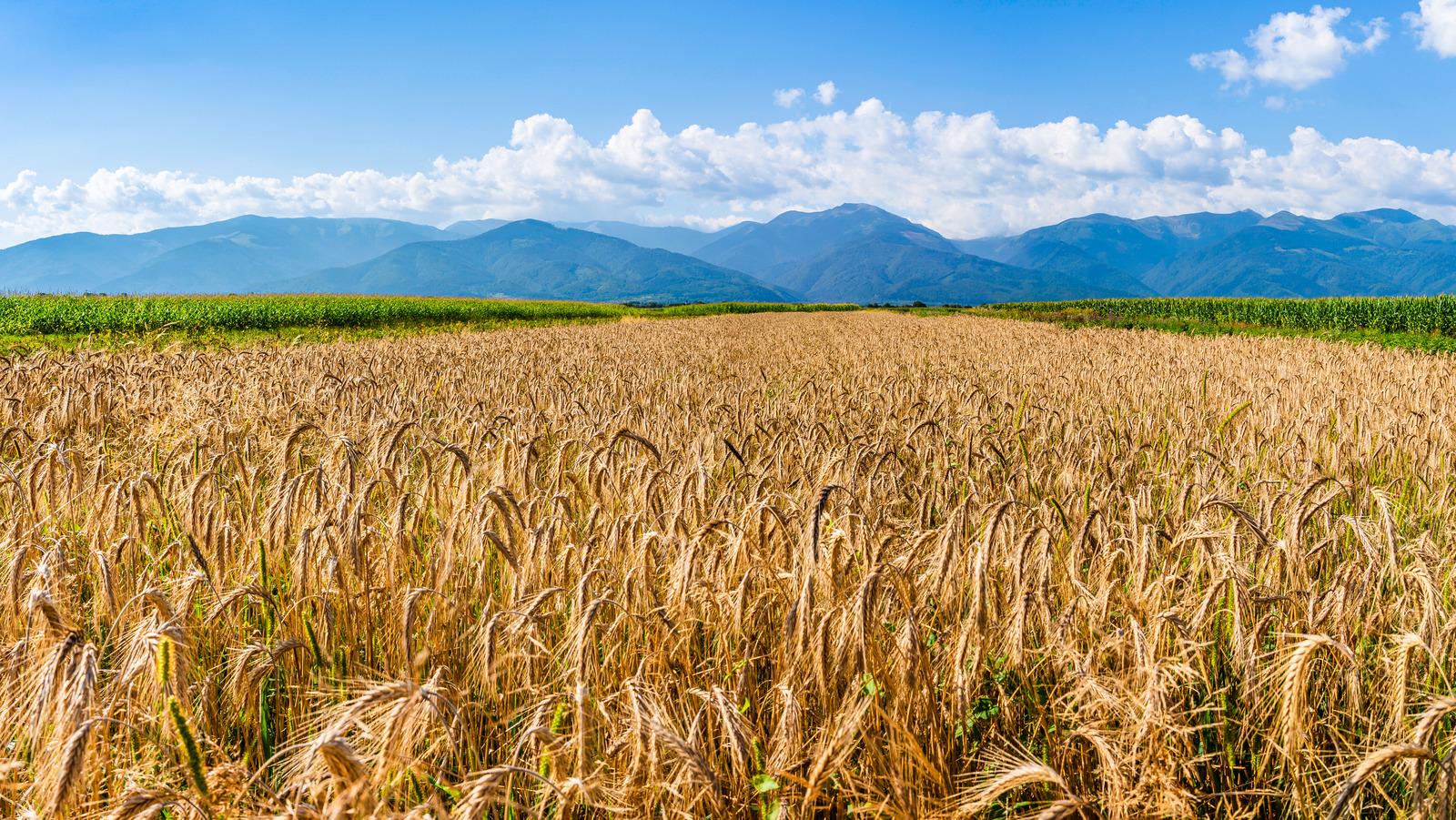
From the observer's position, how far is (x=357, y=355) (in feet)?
36.2

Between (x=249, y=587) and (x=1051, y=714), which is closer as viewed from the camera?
(x=249, y=587)

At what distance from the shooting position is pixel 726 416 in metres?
5.34

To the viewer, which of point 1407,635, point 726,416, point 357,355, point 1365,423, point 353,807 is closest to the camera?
point 353,807

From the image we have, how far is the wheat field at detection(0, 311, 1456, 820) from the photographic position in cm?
139

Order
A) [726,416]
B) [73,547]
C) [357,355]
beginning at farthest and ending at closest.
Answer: [357,355] → [726,416] → [73,547]

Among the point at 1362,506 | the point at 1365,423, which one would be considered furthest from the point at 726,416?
the point at 1365,423

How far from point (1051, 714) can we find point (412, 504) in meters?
2.72

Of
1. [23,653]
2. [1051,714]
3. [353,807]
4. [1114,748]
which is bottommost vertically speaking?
[1051,714]

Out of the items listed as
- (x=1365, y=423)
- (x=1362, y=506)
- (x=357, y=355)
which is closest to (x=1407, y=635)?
(x=1362, y=506)

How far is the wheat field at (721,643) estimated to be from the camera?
54.9 inches

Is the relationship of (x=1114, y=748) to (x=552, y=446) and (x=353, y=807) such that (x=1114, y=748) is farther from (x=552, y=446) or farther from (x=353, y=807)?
(x=552, y=446)

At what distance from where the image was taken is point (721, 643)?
2049mm

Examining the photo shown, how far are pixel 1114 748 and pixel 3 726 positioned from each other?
2703 mm

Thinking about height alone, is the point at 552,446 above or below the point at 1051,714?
above
